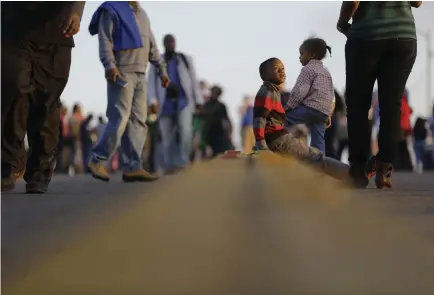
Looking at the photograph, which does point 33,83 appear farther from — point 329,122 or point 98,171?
point 329,122

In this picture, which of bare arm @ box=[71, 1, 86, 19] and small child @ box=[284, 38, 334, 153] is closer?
small child @ box=[284, 38, 334, 153]

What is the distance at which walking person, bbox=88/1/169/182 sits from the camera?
307 cm

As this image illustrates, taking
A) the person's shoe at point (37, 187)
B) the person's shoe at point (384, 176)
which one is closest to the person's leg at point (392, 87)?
the person's shoe at point (384, 176)

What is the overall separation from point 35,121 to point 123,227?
187 cm

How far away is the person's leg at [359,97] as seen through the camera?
2.23 m

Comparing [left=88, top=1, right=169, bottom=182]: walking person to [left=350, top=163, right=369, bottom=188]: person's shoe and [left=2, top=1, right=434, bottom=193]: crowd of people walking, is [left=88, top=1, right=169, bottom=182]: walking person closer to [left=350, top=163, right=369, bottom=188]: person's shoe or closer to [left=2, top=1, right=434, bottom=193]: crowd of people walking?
[left=2, top=1, right=434, bottom=193]: crowd of people walking

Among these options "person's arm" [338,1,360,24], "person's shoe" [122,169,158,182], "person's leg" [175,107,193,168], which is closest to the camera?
"person's arm" [338,1,360,24]

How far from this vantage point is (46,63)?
141 inches

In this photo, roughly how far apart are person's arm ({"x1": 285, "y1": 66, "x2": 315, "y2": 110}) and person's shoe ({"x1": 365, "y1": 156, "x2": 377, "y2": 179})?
327 millimetres

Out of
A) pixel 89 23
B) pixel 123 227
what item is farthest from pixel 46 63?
pixel 123 227

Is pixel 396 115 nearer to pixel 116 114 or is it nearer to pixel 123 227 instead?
pixel 123 227

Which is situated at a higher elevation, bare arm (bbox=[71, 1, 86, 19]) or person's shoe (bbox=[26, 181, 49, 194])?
bare arm (bbox=[71, 1, 86, 19])

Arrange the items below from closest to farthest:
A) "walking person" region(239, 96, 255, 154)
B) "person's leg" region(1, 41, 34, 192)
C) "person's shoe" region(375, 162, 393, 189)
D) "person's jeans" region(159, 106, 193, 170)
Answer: "walking person" region(239, 96, 255, 154)
"person's shoe" region(375, 162, 393, 189)
"person's leg" region(1, 41, 34, 192)
"person's jeans" region(159, 106, 193, 170)

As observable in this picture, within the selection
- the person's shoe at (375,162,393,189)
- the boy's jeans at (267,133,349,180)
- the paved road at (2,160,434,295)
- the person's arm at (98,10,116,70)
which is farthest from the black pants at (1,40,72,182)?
the boy's jeans at (267,133,349,180)
